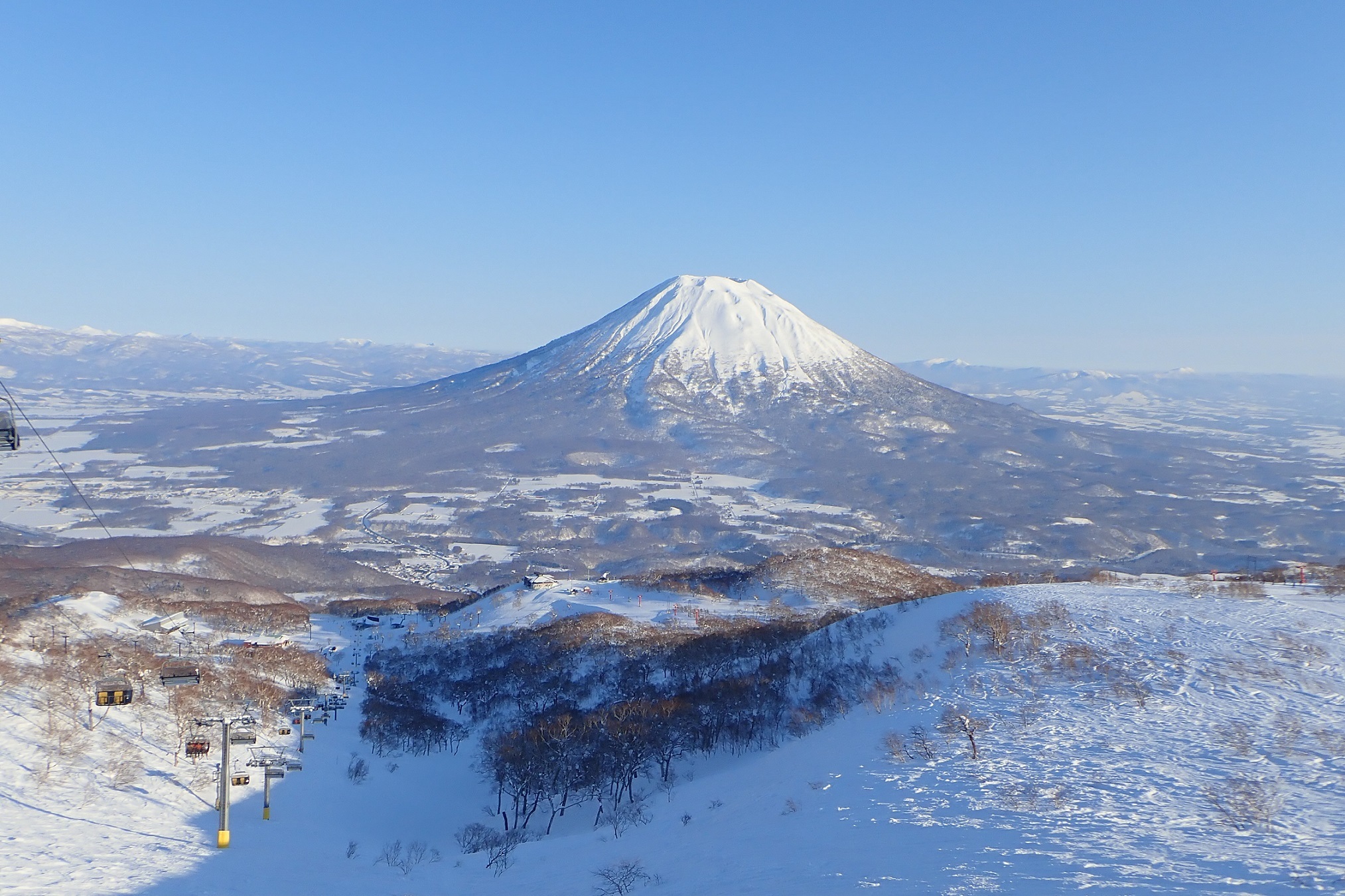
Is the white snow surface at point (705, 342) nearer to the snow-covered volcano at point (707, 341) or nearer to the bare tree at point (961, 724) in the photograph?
the snow-covered volcano at point (707, 341)

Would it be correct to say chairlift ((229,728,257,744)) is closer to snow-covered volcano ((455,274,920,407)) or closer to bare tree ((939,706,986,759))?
bare tree ((939,706,986,759))

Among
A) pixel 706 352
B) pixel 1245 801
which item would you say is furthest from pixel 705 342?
pixel 1245 801

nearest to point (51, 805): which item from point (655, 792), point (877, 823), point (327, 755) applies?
point (327, 755)

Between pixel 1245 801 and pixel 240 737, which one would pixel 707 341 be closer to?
pixel 240 737

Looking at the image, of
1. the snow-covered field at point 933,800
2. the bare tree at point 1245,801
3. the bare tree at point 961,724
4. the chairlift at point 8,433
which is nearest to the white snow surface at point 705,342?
the snow-covered field at point 933,800

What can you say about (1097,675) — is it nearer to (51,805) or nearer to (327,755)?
(327,755)

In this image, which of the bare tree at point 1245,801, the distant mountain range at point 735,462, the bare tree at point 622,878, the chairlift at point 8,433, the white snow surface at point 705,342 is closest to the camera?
the bare tree at point 1245,801
